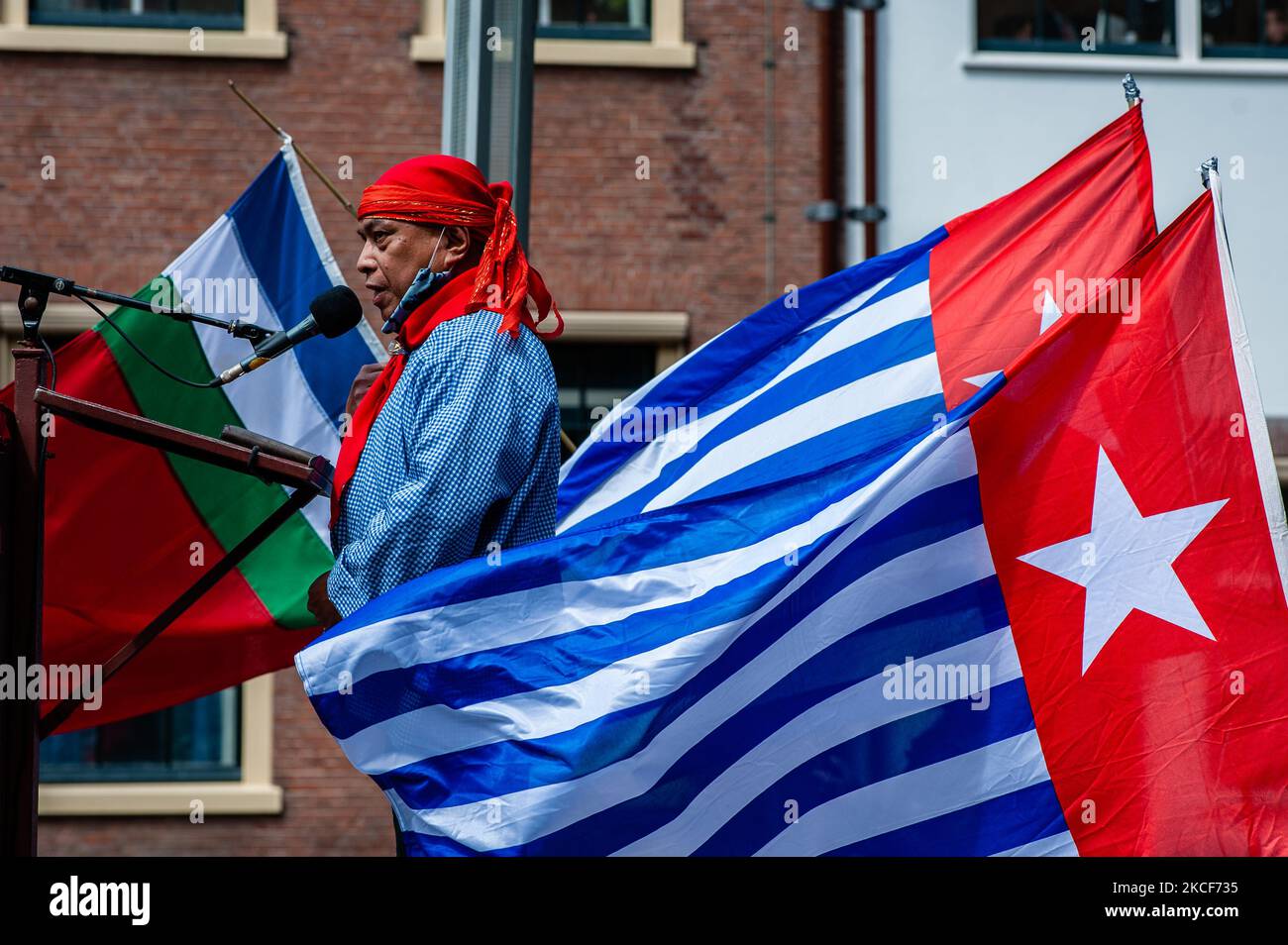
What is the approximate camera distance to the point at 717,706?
3.39 metres

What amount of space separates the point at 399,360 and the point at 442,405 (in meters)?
0.28

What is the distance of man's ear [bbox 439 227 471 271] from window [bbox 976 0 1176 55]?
7431 mm

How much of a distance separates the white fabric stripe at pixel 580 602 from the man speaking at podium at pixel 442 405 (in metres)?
0.13

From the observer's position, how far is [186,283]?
17.6 feet

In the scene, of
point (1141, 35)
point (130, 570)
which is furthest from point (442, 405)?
point (1141, 35)

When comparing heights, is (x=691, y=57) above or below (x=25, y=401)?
above

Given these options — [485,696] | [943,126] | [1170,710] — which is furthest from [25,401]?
[943,126]

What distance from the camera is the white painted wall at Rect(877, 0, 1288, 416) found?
402 inches

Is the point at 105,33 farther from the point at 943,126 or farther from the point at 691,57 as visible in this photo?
the point at 943,126

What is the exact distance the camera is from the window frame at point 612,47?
988 centimetres

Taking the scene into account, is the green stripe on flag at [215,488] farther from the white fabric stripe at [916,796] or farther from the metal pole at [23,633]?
the white fabric stripe at [916,796]

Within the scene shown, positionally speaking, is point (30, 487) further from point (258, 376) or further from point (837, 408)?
point (258, 376)

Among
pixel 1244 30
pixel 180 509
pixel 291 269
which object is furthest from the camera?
pixel 1244 30

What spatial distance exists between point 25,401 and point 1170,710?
2441mm
